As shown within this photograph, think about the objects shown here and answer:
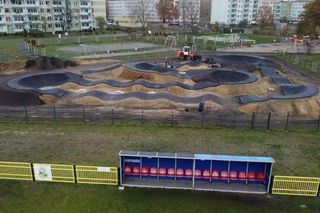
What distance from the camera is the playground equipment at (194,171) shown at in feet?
52.2

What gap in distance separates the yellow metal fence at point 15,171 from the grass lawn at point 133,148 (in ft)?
1.22

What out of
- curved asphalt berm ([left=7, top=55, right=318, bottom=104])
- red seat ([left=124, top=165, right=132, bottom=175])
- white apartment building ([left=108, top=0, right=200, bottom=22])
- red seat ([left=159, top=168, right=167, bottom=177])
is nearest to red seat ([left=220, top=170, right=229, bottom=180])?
red seat ([left=159, top=168, right=167, bottom=177])

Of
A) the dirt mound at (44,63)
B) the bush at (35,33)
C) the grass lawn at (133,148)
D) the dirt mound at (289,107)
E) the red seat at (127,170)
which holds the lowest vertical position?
the grass lawn at (133,148)

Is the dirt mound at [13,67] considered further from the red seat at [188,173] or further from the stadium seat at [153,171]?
the red seat at [188,173]

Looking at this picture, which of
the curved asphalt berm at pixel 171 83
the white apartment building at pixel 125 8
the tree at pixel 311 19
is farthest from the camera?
the white apartment building at pixel 125 8

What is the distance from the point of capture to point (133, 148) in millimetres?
22438

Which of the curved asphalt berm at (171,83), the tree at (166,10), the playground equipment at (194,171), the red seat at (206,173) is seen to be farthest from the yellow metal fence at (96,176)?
the tree at (166,10)

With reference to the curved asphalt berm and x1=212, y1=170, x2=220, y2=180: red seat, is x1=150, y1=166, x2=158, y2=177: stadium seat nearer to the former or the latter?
x1=212, y1=170, x2=220, y2=180: red seat

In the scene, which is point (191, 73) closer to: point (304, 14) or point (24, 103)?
point (24, 103)

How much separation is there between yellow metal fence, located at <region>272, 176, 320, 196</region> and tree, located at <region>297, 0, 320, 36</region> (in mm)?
63831

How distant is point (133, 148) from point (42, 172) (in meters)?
7.29

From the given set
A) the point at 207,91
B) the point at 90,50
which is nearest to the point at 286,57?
the point at 207,91

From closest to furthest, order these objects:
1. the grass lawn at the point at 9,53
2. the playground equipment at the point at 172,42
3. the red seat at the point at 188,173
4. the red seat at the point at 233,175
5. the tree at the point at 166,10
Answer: the red seat at the point at 233,175
the red seat at the point at 188,173
the grass lawn at the point at 9,53
the playground equipment at the point at 172,42
the tree at the point at 166,10

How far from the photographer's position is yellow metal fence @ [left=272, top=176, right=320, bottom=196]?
1592 centimetres
